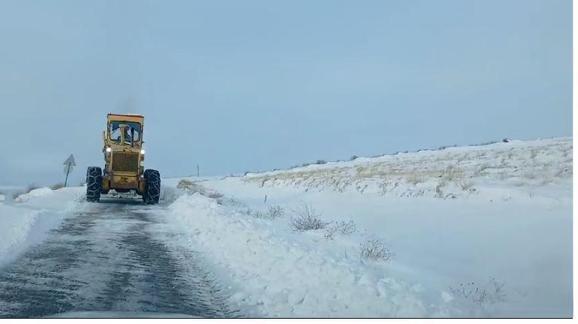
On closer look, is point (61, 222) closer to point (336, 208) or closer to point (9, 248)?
point (9, 248)

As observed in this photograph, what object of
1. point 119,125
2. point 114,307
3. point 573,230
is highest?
point 119,125

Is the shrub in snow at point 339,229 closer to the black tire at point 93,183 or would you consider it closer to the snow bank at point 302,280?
the snow bank at point 302,280

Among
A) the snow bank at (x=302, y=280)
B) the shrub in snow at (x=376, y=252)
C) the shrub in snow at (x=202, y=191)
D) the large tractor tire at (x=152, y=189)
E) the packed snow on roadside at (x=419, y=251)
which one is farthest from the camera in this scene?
the shrub in snow at (x=202, y=191)

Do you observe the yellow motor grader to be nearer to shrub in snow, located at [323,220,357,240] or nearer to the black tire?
the black tire

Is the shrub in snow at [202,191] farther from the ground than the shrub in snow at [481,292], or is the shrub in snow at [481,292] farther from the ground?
the shrub in snow at [202,191]

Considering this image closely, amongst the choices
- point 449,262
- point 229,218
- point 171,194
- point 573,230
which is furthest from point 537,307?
point 171,194

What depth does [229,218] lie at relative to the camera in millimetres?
12406

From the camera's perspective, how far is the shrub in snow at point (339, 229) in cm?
1004

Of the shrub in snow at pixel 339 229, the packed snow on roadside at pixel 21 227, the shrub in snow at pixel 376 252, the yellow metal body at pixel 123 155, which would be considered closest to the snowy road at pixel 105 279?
the packed snow on roadside at pixel 21 227

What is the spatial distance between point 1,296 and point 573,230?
7.29m

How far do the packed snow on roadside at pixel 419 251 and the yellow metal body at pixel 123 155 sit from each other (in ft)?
21.7

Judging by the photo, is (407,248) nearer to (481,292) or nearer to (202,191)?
(481,292)

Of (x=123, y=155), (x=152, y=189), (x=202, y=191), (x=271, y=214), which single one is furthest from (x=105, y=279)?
(x=202, y=191)

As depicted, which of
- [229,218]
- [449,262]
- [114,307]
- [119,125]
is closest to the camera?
[114,307]
